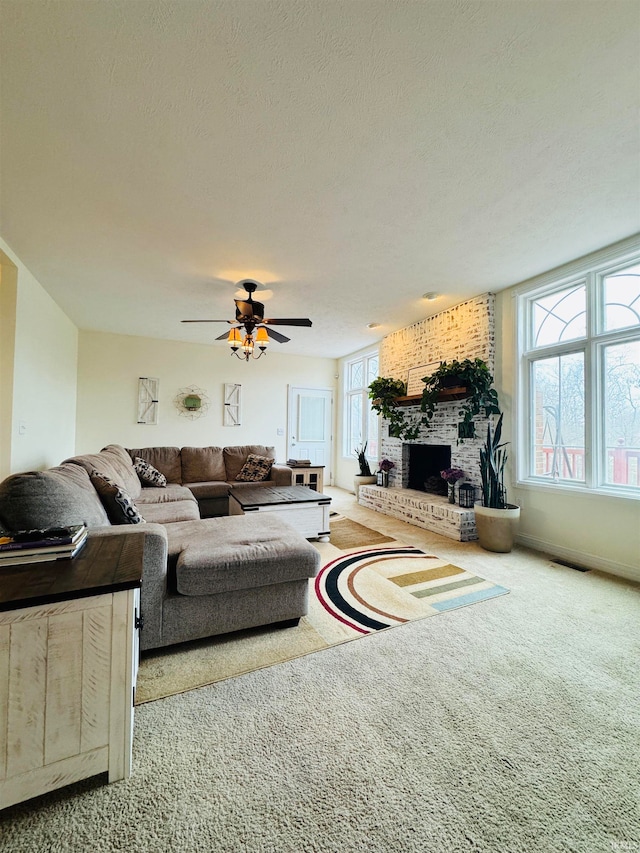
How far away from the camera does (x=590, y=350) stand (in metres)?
3.14

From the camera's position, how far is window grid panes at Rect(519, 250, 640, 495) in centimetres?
293

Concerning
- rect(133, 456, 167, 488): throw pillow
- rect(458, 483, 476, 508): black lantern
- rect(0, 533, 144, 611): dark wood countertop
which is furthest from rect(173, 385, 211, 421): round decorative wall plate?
rect(0, 533, 144, 611): dark wood countertop

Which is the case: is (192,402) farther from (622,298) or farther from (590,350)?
(622,298)

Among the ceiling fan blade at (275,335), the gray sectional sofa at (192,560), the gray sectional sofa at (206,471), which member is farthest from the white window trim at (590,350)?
the gray sectional sofa at (206,471)

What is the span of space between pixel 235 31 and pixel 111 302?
376cm

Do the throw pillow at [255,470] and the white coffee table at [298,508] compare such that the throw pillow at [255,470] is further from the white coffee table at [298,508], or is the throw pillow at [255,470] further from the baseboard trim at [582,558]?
the baseboard trim at [582,558]

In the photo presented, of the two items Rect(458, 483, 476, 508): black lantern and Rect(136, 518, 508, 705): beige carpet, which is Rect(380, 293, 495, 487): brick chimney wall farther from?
Rect(136, 518, 508, 705): beige carpet

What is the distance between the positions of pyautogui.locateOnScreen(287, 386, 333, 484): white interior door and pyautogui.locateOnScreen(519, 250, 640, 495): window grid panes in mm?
4204

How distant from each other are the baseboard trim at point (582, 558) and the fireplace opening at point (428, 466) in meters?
1.26

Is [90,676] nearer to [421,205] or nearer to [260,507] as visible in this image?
[260,507]

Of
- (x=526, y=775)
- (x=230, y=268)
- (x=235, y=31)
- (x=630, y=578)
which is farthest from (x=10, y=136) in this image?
(x=630, y=578)

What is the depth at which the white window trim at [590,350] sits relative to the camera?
2947mm

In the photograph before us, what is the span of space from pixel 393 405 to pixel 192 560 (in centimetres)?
391

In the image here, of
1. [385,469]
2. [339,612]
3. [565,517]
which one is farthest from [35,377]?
[565,517]
